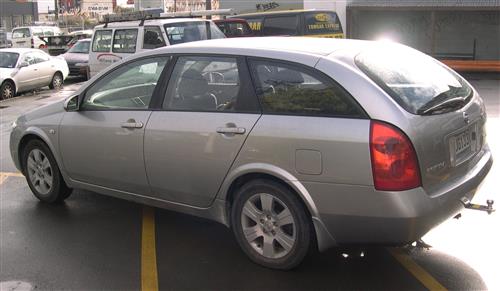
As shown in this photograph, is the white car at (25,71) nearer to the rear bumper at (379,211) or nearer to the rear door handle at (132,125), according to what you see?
the rear door handle at (132,125)

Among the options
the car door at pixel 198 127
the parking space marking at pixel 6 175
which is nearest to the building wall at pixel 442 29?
the parking space marking at pixel 6 175

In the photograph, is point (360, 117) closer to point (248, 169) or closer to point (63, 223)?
point (248, 169)

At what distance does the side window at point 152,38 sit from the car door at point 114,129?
6911 millimetres

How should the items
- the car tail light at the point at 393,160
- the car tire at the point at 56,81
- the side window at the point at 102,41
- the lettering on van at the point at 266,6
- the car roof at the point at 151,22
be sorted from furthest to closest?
the lettering on van at the point at 266,6 → the car tire at the point at 56,81 → the side window at the point at 102,41 → the car roof at the point at 151,22 → the car tail light at the point at 393,160

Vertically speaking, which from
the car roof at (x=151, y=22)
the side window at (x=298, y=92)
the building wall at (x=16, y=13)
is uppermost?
the building wall at (x=16, y=13)

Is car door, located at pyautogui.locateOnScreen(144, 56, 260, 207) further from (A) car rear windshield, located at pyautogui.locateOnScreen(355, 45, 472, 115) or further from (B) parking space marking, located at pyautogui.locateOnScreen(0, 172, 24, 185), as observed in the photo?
(B) parking space marking, located at pyautogui.locateOnScreen(0, 172, 24, 185)

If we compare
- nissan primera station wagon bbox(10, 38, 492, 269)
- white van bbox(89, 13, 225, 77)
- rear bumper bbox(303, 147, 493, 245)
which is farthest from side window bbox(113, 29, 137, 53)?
rear bumper bbox(303, 147, 493, 245)

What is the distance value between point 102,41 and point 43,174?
817cm

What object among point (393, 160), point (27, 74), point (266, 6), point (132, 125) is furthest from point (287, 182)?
point (266, 6)

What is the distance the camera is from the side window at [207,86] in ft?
13.1

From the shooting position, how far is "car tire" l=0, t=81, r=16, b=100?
15.5 m

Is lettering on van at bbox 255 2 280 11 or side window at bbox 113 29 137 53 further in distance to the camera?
lettering on van at bbox 255 2 280 11

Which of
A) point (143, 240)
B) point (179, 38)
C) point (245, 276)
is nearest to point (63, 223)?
point (143, 240)

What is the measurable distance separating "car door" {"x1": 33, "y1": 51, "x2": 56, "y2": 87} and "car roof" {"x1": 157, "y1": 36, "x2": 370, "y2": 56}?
45.4ft
